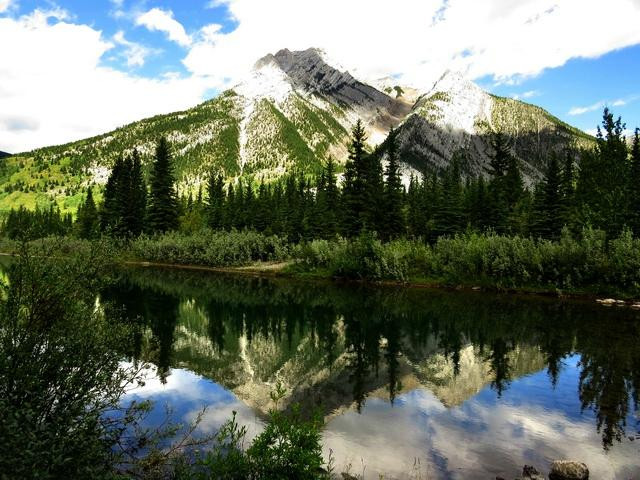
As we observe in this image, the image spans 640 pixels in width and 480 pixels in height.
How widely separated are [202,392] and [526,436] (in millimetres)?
12622

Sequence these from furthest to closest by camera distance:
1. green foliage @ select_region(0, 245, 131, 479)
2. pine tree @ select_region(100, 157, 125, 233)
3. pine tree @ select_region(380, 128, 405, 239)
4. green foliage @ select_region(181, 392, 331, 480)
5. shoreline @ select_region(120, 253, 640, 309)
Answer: pine tree @ select_region(100, 157, 125, 233), pine tree @ select_region(380, 128, 405, 239), shoreline @ select_region(120, 253, 640, 309), green foliage @ select_region(181, 392, 331, 480), green foliage @ select_region(0, 245, 131, 479)

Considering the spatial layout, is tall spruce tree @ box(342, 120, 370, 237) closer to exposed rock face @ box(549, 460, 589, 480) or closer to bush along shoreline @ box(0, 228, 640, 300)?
bush along shoreline @ box(0, 228, 640, 300)

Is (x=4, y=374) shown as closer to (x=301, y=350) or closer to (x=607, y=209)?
(x=301, y=350)

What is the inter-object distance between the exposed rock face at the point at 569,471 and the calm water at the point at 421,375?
900 millimetres

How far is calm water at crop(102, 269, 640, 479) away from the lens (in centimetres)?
1412

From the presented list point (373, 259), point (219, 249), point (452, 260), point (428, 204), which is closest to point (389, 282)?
point (373, 259)

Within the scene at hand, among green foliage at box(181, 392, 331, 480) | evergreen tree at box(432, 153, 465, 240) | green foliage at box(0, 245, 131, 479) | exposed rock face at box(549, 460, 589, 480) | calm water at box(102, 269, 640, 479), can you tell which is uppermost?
evergreen tree at box(432, 153, 465, 240)

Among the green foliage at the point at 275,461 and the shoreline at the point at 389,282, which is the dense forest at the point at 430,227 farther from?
the green foliage at the point at 275,461

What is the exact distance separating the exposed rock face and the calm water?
0.90 meters

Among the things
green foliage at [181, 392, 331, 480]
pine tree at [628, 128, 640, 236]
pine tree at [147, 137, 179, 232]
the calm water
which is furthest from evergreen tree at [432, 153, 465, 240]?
green foliage at [181, 392, 331, 480]

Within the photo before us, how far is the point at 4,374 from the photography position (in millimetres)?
8141

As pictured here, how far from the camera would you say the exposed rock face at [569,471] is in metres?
11.8

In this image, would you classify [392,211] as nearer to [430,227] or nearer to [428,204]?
[430,227]

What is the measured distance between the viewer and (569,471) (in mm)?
11891
